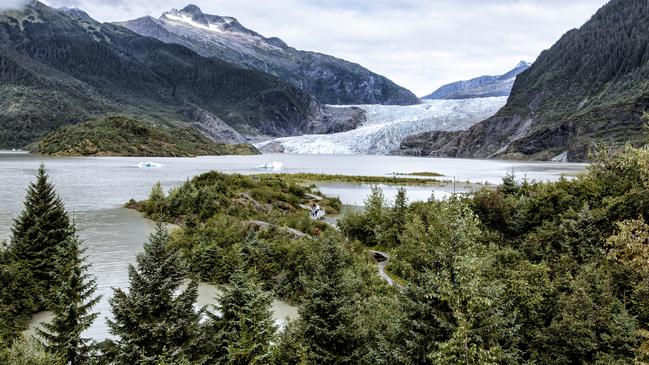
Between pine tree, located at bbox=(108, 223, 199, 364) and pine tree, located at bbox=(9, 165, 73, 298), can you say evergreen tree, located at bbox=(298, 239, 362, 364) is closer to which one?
pine tree, located at bbox=(108, 223, 199, 364)

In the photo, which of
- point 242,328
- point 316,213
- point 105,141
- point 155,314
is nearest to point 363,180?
point 316,213

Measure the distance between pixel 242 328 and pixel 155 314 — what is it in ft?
7.65

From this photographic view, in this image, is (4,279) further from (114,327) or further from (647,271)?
(647,271)

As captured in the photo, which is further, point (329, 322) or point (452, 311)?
point (329, 322)

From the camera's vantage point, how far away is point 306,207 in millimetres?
48625

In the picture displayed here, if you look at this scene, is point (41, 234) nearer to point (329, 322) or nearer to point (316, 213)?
point (329, 322)

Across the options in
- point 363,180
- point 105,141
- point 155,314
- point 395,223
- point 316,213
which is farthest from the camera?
point 105,141

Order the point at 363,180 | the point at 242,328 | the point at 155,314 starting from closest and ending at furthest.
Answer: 1. the point at 155,314
2. the point at 242,328
3. the point at 363,180

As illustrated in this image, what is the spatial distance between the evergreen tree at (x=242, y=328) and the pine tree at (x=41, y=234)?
9.33 m

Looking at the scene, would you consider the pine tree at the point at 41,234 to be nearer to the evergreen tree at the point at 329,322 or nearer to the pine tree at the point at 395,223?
the evergreen tree at the point at 329,322

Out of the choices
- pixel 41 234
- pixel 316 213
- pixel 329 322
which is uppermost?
pixel 41 234

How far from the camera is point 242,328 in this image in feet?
43.1

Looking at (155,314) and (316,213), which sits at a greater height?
(155,314)

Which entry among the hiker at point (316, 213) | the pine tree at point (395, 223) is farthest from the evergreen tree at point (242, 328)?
the hiker at point (316, 213)
